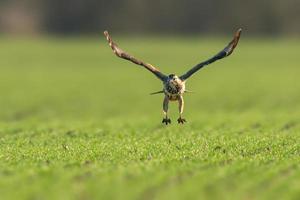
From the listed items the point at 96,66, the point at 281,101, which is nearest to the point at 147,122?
the point at 281,101

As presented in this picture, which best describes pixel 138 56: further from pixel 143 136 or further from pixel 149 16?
pixel 143 136

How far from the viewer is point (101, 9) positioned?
85.2 metres

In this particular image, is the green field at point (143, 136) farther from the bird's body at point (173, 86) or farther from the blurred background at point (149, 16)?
the blurred background at point (149, 16)

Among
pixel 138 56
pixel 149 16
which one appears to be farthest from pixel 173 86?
pixel 149 16

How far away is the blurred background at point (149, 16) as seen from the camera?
83.4m

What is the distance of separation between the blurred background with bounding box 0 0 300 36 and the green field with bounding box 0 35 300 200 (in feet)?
117

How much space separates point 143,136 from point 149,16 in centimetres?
6827

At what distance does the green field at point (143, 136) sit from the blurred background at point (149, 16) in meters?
35.6

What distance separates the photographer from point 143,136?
17.5 metres

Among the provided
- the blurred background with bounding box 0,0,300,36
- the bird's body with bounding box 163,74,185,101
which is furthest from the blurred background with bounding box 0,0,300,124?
the bird's body with bounding box 163,74,185,101

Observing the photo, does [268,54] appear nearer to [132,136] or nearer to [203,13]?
[203,13]

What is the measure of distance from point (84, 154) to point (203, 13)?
2869 inches

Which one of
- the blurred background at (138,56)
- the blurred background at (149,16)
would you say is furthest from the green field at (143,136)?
the blurred background at (149,16)

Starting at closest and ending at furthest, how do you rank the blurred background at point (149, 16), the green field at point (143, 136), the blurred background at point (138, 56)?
the green field at point (143, 136)
the blurred background at point (138, 56)
the blurred background at point (149, 16)
